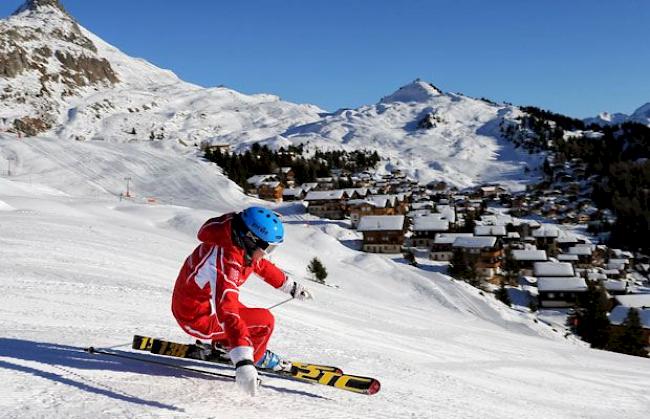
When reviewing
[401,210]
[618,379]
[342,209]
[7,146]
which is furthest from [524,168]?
[618,379]

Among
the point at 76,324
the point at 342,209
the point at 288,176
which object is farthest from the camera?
the point at 288,176

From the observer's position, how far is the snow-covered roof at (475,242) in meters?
59.2

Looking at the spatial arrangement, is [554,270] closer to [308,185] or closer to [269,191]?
[269,191]

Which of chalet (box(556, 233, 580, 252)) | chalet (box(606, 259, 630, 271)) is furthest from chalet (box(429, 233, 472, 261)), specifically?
chalet (box(556, 233, 580, 252))

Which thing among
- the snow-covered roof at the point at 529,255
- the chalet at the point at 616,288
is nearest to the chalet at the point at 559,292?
the chalet at the point at 616,288

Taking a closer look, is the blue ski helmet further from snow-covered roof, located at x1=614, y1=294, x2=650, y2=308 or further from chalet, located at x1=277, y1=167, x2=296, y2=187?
chalet, located at x1=277, y1=167, x2=296, y2=187

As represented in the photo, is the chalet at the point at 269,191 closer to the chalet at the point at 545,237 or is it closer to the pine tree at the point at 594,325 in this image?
the chalet at the point at 545,237

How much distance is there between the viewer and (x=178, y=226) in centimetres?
3169

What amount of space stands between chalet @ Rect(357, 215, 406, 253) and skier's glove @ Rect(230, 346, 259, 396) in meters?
57.1

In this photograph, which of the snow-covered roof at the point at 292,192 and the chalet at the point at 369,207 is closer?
the chalet at the point at 369,207

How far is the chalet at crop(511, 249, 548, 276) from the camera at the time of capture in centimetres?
6550

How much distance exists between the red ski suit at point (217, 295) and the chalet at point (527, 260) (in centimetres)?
6546

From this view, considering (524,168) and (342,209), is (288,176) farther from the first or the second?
(524,168)

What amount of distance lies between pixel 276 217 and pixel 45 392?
2170 millimetres
